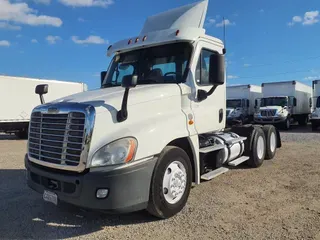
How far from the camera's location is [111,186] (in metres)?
3.64

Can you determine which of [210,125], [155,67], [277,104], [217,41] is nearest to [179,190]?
[210,125]

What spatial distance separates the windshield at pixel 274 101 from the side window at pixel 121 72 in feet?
67.6

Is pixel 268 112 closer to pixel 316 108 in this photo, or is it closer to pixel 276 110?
pixel 276 110

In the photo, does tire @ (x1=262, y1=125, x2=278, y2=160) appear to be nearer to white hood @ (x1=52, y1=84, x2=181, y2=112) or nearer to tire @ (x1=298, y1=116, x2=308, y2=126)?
white hood @ (x1=52, y1=84, x2=181, y2=112)

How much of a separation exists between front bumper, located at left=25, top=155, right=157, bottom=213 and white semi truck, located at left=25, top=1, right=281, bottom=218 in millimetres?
12

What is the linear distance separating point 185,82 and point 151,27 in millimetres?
2000

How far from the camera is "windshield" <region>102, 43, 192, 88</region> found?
16.8ft

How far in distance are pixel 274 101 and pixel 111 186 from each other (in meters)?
22.8

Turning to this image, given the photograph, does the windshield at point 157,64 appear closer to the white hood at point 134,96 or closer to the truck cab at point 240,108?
the white hood at point 134,96

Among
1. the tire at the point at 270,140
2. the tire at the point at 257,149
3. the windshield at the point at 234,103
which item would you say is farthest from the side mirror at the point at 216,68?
the windshield at the point at 234,103

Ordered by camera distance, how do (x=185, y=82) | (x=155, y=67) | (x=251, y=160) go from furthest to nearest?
(x=251, y=160), (x=155, y=67), (x=185, y=82)

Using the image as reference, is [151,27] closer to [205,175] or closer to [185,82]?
[185,82]

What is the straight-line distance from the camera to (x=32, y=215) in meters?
4.77

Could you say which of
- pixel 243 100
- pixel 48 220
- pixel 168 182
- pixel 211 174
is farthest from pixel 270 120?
pixel 48 220
